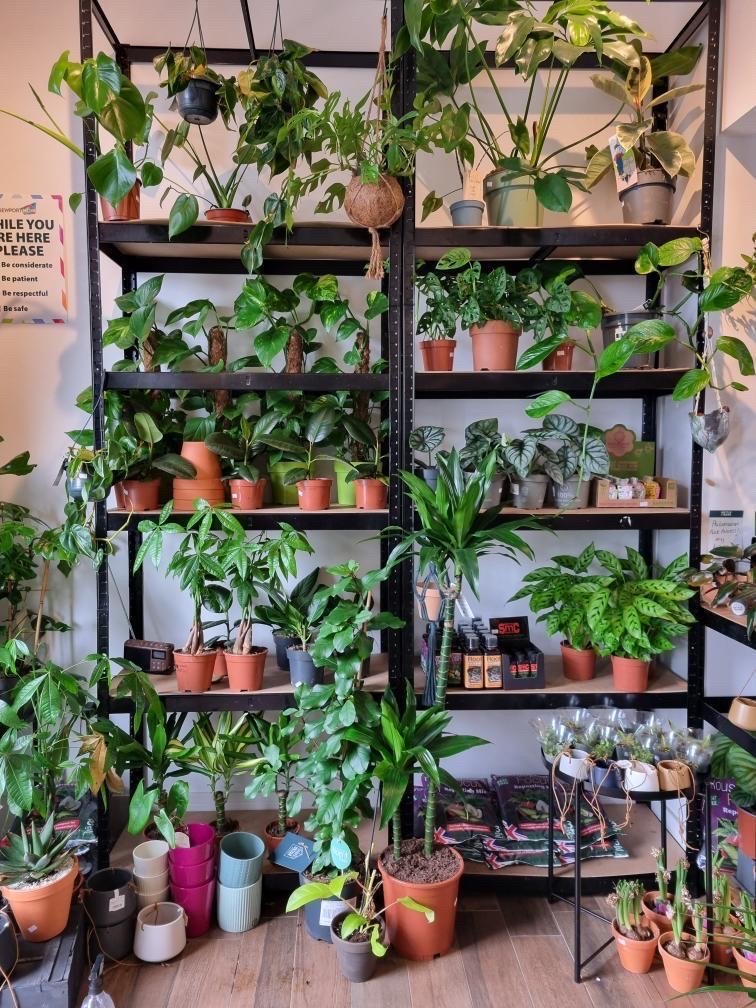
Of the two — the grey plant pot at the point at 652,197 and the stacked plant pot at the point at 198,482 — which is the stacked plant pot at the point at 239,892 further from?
the grey plant pot at the point at 652,197

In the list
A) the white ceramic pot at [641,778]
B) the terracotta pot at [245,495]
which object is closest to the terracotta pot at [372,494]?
the terracotta pot at [245,495]

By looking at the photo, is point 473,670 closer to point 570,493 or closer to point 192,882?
point 570,493

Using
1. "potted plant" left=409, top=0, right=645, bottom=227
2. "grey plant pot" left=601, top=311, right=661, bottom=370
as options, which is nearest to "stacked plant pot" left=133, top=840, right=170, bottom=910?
"grey plant pot" left=601, top=311, right=661, bottom=370

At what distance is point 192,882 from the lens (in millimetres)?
2279

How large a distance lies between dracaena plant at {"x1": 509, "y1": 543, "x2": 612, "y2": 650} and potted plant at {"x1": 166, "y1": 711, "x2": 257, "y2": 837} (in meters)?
1.05

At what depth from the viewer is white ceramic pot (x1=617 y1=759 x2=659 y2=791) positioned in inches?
83.9

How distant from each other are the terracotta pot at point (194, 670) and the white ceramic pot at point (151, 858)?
488 millimetres

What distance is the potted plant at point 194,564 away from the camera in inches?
89.7

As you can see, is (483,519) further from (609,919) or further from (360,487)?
(609,919)

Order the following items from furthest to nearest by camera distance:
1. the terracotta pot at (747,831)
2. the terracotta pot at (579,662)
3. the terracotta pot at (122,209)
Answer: the terracotta pot at (579,662), the terracotta pot at (122,209), the terracotta pot at (747,831)

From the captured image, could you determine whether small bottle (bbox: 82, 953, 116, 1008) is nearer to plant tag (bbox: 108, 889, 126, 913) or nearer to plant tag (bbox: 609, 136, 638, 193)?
plant tag (bbox: 108, 889, 126, 913)

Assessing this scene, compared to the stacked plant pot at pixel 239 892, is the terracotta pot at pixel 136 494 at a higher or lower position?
higher

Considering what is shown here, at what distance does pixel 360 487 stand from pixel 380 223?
0.86 meters

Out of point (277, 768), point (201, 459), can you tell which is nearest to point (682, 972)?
point (277, 768)
